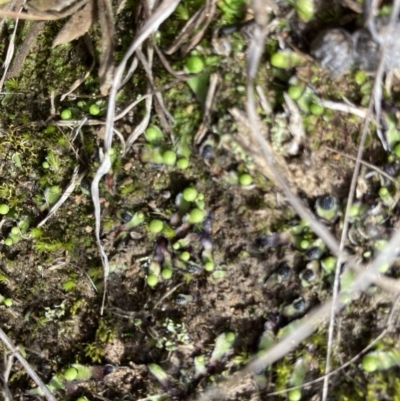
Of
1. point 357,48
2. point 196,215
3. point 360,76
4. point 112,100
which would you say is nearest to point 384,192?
point 360,76

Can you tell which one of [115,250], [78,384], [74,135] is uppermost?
[74,135]

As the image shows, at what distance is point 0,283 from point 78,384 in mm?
683

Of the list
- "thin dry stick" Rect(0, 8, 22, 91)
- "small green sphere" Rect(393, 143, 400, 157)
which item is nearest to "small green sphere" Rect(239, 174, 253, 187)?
"small green sphere" Rect(393, 143, 400, 157)

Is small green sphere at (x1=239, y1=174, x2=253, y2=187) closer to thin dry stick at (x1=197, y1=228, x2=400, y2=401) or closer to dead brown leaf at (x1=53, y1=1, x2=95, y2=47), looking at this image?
thin dry stick at (x1=197, y1=228, x2=400, y2=401)

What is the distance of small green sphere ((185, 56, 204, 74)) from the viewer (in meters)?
2.75

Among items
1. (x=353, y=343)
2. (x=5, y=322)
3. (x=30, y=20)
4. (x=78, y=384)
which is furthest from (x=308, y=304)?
(x=30, y=20)

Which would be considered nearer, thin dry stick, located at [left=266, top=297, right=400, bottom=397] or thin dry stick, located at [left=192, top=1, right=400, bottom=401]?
thin dry stick, located at [left=192, top=1, right=400, bottom=401]

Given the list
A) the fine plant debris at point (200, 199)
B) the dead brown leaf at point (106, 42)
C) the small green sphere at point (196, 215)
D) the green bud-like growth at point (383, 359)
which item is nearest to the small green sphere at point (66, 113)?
the fine plant debris at point (200, 199)

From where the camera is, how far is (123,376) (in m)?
3.02

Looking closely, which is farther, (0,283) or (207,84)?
(0,283)

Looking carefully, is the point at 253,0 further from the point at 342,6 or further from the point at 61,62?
the point at 61,62

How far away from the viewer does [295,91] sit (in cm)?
270

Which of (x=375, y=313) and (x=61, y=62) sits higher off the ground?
(x=61, y=62)

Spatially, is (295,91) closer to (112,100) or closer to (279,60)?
(279,60)
